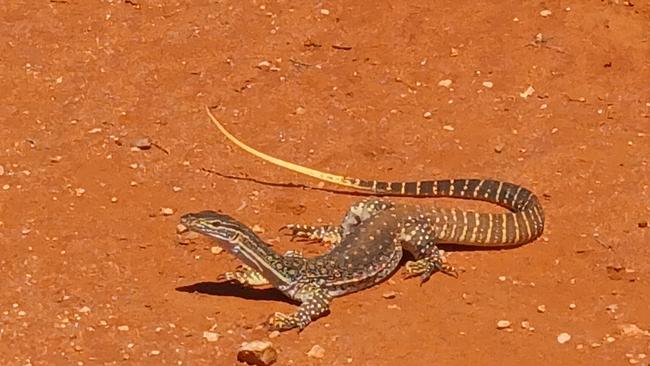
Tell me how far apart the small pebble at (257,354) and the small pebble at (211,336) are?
0.84ft

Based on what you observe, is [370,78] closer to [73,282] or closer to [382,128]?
[382,128]

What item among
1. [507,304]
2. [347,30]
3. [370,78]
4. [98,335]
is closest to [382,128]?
[370,78]

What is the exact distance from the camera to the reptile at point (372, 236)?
9.90 m

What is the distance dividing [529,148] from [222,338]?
397cm

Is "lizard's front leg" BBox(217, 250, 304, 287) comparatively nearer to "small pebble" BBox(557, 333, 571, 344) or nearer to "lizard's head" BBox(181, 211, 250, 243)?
"lizard's head" BBox(181, 211, 250, 243)

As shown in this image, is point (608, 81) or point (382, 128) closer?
point (382, 128)

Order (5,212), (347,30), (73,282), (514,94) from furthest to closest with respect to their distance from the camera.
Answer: (347,30)
(514,94)
(5,212)
(73,282)

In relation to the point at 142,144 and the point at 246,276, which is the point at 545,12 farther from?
the point at 246,276

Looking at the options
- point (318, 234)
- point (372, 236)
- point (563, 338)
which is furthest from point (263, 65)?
point (563, 338)

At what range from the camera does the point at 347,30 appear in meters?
14.2

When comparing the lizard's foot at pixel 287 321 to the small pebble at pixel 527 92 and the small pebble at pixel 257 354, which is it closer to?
the small pebble at pixel 257 354

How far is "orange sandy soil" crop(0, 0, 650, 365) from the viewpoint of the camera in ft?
31.9

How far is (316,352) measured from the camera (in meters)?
9.47

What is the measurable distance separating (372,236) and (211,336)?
1.67m
